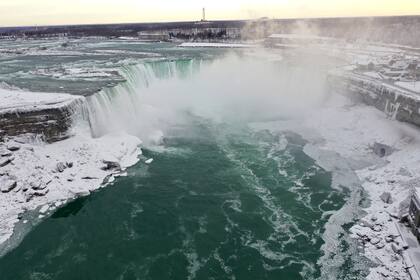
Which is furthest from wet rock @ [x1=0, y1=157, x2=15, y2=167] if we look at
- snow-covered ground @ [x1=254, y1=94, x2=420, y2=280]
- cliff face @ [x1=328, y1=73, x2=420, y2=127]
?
cliff face @ [x1=328, y1=73, x2=420, y2=127]

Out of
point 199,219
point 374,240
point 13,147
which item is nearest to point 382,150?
point 374,240

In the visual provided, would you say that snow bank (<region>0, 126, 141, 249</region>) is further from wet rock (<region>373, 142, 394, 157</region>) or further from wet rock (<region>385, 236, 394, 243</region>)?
wet rock (<region>373, 142, 394, 157</region>)

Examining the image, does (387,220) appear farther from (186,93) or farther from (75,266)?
(186,93)

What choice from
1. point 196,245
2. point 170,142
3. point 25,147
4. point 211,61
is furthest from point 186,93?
point 196,245

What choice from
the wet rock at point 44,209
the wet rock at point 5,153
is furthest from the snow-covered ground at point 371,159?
the wet rock at point 5,153

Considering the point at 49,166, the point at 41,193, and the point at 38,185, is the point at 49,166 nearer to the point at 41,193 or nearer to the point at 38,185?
the point at 38,185
